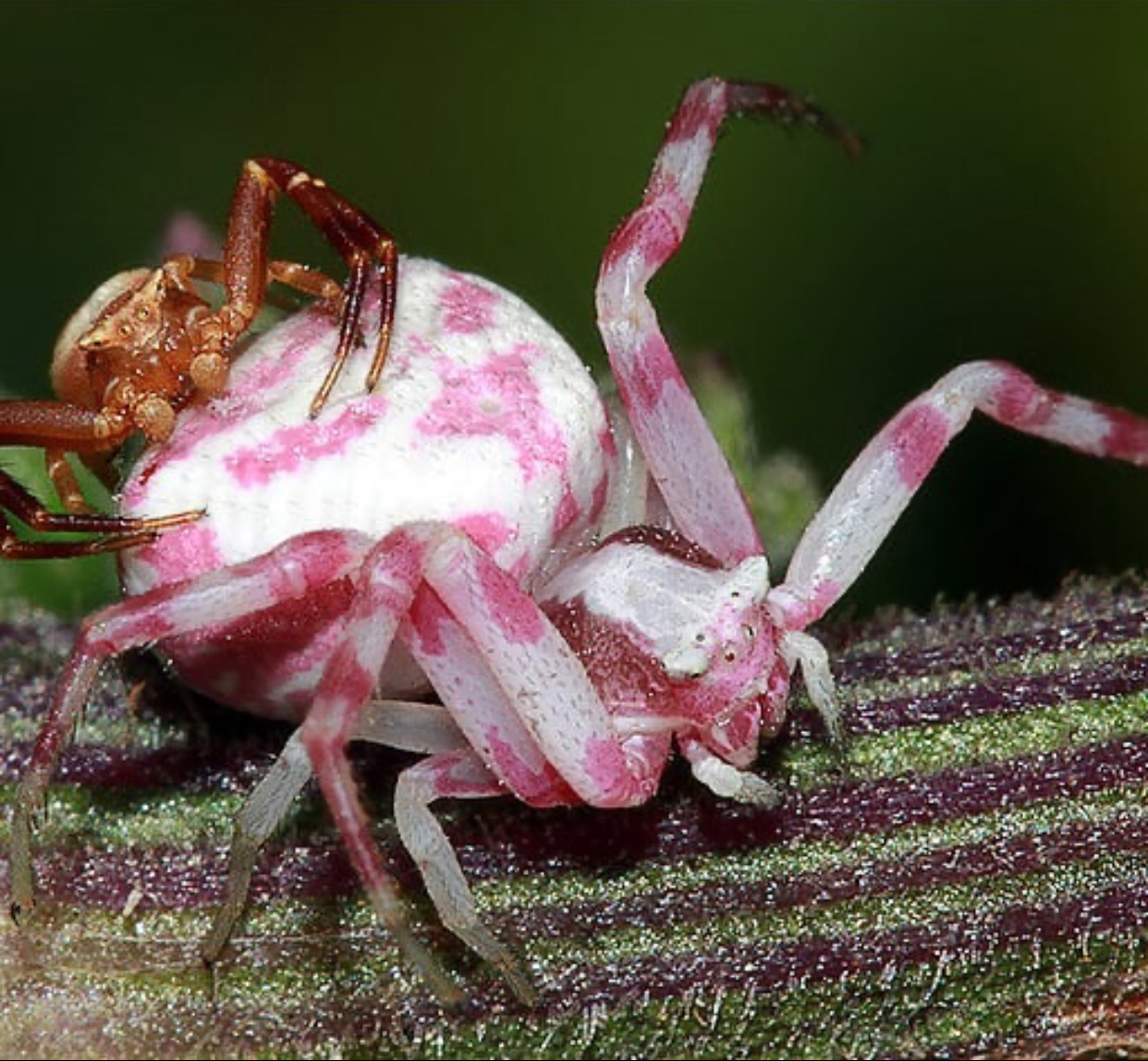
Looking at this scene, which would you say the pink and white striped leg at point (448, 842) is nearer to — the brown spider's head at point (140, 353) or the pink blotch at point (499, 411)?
the pink blotch at point (499, 411)

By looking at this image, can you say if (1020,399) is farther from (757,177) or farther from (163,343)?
(757,177)

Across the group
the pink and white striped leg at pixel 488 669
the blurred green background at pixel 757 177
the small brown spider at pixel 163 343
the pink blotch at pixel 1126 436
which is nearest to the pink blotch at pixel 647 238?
the small brown spider at pixel 163 343

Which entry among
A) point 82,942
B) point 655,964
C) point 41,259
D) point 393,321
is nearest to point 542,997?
point 655,964

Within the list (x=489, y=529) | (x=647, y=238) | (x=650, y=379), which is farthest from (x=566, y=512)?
(x=647, y=238)

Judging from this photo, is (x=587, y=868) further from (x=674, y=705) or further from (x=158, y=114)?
(x=158, y=114)

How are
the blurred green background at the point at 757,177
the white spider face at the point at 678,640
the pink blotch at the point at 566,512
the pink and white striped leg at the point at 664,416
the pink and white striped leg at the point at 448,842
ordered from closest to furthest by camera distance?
the pink and white striped leg at the point at 448,842 → the white spider face at the point at 678,640 → the pink blotch at the point at 566,512 → the pink and white striped leg at the point at 664,416 → the blurred green background at the point at 757,177

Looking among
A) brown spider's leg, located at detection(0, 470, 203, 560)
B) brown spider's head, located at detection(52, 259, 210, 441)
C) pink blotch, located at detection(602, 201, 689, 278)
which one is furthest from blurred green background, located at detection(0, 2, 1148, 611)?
brown spider's leg, located at detection(0, 470, 203, 560)
